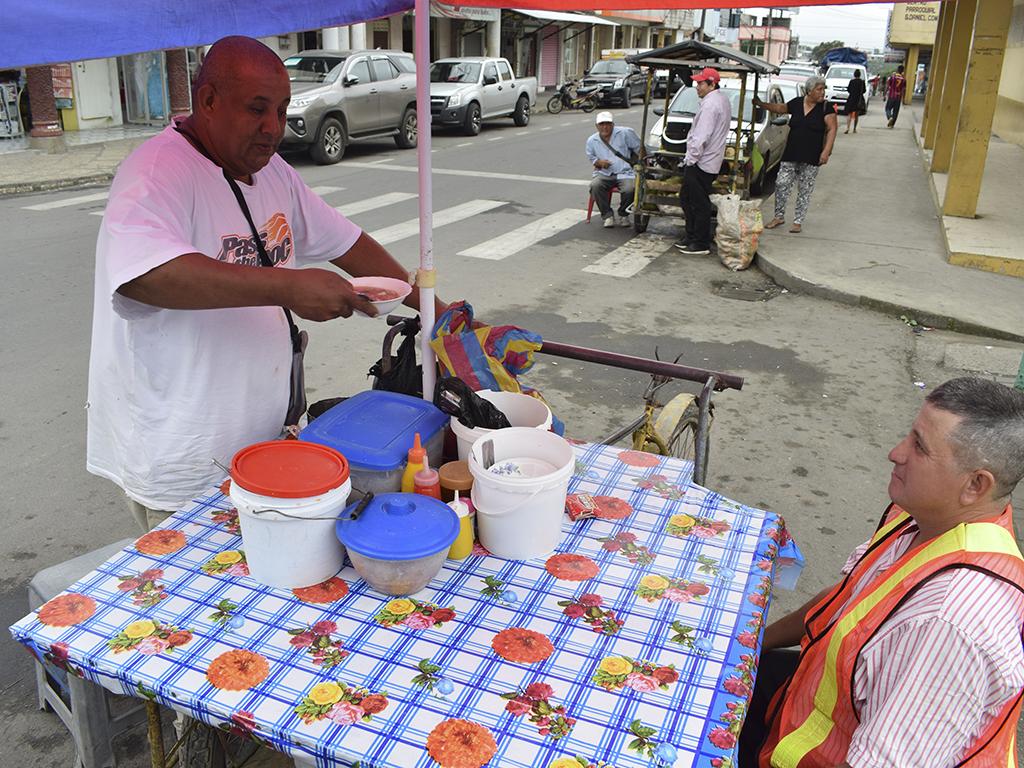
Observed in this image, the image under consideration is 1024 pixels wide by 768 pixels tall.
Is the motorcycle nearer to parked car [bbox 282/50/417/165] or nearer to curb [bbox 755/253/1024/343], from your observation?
parked car [bbox 282/50/417/165]

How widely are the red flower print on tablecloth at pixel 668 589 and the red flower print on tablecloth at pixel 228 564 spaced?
939 mm

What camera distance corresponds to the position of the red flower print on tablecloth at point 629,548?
2137mm

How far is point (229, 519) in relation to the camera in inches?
87.8

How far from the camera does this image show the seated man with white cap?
10469 millimetres

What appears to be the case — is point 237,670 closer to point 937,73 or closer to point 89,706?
point 89,706

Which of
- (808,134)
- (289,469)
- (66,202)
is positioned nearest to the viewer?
(289,469)

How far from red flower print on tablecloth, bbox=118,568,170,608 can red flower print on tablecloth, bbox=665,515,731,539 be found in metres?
1.27

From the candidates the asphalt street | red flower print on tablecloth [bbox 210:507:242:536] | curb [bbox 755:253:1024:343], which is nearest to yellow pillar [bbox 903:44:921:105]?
the asphalt street

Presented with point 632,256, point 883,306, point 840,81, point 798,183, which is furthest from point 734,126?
point 840,81

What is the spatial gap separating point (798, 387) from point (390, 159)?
11373 millimetres

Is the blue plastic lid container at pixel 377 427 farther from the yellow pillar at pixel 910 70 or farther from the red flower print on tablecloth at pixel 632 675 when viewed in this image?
the yellow pillar at pixel 910 70

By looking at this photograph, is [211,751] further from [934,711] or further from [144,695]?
[934,711]

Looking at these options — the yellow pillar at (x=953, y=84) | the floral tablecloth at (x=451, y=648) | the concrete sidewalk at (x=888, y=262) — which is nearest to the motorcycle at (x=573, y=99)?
the yellow pillar at (x=953, y=84)

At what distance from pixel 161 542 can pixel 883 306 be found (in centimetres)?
703
